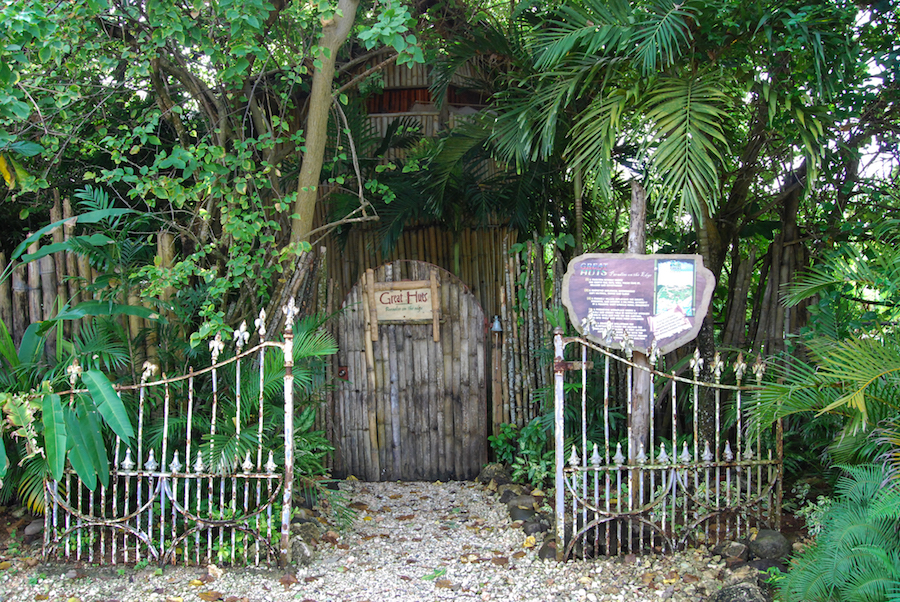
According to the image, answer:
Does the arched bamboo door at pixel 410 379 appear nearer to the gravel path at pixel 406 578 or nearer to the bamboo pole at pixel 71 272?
the gravel path at pixel 406 578

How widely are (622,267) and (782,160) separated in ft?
7.38

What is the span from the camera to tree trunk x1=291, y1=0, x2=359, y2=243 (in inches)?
161

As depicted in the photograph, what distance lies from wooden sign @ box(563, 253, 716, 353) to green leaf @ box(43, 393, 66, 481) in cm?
273

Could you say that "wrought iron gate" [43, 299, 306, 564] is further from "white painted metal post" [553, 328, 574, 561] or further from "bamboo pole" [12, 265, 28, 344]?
"white painted metal post" [553, 328, 574, 561]

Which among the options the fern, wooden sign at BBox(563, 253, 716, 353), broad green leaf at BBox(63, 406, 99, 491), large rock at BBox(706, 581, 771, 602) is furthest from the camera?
wooden sign at BBox(563, 253, 716, 353)

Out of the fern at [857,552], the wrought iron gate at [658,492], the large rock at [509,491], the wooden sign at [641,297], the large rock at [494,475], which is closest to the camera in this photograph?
the fern at [857,552]

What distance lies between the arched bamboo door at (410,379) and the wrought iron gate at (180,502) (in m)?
1.45

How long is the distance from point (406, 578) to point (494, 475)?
1694mm

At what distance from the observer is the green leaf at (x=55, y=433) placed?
313cm

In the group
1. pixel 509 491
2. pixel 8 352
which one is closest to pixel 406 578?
pixel 509 491

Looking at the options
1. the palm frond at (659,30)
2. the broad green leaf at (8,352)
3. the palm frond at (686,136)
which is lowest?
the broad green leaf at (8,352)

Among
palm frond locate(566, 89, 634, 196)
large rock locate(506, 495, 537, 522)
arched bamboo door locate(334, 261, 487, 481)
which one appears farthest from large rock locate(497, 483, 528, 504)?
palm frond locate(566, 89, 634, 196)

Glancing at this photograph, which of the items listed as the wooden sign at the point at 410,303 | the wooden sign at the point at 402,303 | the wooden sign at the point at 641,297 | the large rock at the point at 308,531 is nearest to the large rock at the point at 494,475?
the wooden sign at the point at 402,303

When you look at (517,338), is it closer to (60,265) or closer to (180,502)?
(180,502)
